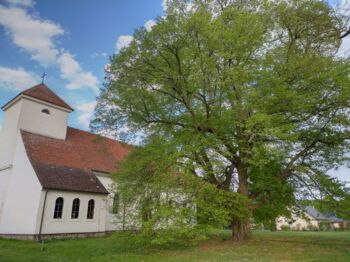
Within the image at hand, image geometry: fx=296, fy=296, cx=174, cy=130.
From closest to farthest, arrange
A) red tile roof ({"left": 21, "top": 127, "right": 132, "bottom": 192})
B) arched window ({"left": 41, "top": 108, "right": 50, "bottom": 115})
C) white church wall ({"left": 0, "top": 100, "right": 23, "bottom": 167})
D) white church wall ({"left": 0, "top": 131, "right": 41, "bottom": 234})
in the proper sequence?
white church wall ({"left": 0, "top": 131, "right": 41, "bottom": 234}) → red tile roof ({"left": 21, "top": 127, "right": 132, "bottom": 192}) → white church wall ({"left": 0, "top": 100, "right": 23, "bottom": 167}) → arched window ({"left": 41, "top": 108, "right": 50, "bottom": 115})

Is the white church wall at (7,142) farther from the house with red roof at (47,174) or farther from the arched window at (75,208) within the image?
the arched window at (75,208)

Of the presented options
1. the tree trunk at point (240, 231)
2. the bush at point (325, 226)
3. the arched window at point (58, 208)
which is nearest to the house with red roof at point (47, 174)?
the arched window at point (58, 208)

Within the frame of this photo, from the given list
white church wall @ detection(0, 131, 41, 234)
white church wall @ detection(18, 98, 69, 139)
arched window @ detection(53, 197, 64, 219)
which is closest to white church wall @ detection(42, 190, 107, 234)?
arched window @ detection(53, 197, 64, 219)

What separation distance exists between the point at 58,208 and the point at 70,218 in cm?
126

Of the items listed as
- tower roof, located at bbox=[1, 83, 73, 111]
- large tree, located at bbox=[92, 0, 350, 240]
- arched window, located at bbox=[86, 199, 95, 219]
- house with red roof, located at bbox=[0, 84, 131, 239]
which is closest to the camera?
large tree, located at bbox=[92, 0, 350, 240]

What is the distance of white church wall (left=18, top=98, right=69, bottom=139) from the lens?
24.4m

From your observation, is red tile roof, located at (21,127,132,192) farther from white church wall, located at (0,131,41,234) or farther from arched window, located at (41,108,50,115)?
arched window, located at (41,108,50,115)

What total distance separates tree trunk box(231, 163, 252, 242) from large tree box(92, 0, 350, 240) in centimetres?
5

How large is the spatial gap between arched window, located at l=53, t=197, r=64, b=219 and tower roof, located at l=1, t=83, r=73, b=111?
910 cm

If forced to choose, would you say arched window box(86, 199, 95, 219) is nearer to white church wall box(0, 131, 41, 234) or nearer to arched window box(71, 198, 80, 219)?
arched window box(71, 198, 80, 219)

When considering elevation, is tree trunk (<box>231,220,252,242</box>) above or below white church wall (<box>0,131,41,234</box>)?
below

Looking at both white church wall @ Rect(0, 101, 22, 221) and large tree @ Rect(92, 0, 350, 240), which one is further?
white church wall @ Rect(0, 101, 22, 221)

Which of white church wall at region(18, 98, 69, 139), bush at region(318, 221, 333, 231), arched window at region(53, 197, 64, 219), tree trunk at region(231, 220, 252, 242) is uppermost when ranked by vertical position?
white church wall at region(18, 98, 69, 139)

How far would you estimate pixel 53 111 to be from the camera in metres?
26.3
